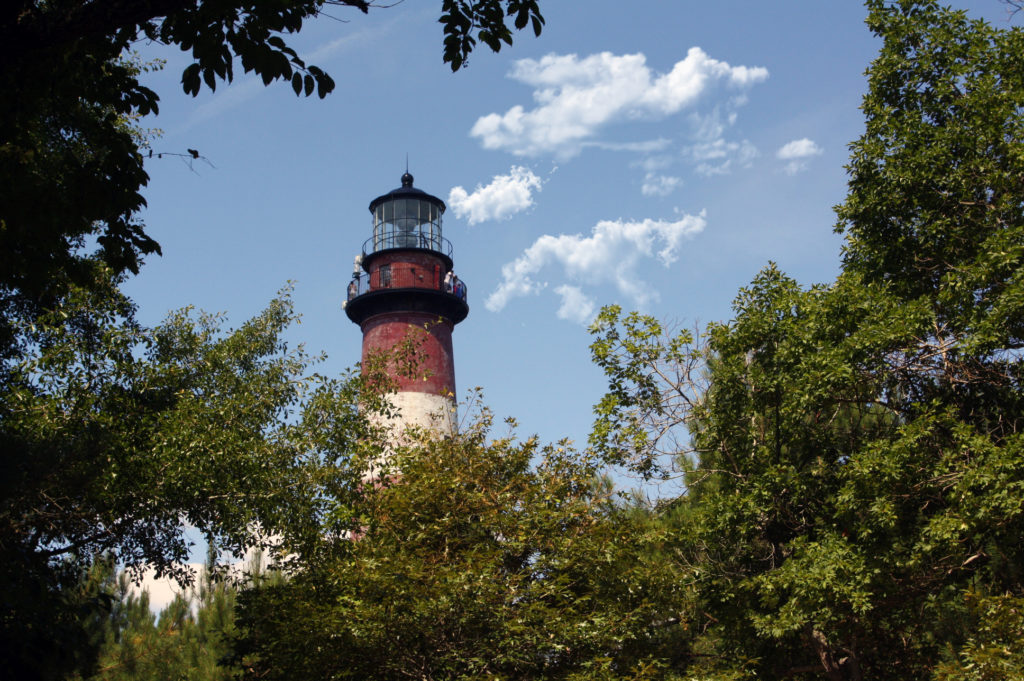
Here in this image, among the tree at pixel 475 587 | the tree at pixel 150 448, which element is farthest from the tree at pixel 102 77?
the tree at pixel 475 587

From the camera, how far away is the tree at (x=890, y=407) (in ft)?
45.0

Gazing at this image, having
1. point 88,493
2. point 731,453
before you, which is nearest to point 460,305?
point 731,453

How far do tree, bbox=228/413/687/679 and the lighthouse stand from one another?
10.0 metres

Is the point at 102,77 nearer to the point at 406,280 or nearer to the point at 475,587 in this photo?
the point at 475,587

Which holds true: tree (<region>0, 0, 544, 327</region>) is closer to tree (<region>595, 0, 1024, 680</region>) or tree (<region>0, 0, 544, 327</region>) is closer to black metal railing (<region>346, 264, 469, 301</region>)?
tree (<region>595, 0, 1024, 680</region>)

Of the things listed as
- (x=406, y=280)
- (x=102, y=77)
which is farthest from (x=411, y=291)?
(x=102, y=77)

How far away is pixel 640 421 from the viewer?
17.3m

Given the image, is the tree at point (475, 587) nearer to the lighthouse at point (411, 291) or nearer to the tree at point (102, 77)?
the tree at point (102, 77)

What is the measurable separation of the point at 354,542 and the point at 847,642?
8873 millimetres

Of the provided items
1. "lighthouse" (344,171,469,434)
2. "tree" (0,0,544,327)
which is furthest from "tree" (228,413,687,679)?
"lighthouse" (344,171,469,434)

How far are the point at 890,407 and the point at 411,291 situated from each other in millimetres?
15563

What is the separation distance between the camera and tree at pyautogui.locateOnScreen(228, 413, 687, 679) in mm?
12898

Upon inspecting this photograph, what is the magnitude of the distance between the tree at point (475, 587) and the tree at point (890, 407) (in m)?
1.59

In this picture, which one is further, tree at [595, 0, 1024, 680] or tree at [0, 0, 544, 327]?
tree at [595, 0, 1024, 680]
